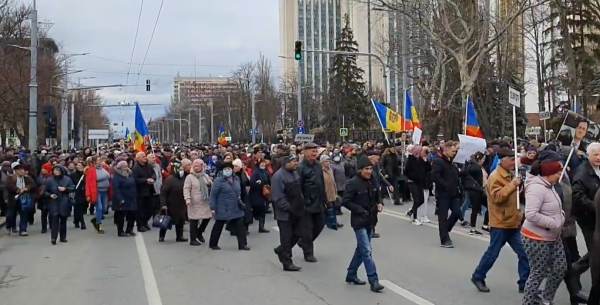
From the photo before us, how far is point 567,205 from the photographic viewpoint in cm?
718

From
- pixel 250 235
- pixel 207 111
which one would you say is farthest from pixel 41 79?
pixel 207 111

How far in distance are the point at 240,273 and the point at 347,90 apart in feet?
178

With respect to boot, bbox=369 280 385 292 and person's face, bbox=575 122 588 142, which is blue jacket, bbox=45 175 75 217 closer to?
boot, bbox=369 280 385 292

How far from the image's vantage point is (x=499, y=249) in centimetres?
806

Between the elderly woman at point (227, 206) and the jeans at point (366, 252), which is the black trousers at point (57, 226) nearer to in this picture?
the elderly woman at point (227, 206)

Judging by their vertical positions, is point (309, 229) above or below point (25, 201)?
below

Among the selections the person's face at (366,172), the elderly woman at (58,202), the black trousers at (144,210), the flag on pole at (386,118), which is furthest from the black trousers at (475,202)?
the flag on pole at (386,118)

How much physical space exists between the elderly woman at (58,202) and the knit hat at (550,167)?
32.7 ft

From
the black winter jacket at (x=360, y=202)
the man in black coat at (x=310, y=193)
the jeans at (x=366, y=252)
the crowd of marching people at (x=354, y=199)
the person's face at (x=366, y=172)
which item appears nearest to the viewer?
the crowd of marching people at (x=354, y=199)

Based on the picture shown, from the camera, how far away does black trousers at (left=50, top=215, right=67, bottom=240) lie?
45.2ft

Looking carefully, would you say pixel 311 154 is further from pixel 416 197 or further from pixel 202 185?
pixel 416 197

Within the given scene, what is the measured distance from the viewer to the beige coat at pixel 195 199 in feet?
42.1

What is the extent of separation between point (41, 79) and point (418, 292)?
34402mm

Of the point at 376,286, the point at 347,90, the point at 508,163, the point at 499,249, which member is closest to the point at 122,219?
the point at 376,286
